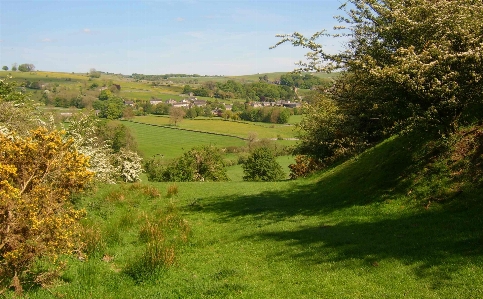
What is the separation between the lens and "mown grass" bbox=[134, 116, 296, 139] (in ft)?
307

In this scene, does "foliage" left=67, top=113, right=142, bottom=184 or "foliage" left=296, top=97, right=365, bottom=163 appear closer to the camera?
"foliage" left=67, top=113, right=142, bottom=184

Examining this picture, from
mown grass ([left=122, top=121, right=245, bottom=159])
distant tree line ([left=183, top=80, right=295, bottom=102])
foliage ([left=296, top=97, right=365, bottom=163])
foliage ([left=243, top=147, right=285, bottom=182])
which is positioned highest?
distant tree line ([left=183, top=80, right=295, bottom=102])

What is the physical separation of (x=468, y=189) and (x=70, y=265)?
13.0m

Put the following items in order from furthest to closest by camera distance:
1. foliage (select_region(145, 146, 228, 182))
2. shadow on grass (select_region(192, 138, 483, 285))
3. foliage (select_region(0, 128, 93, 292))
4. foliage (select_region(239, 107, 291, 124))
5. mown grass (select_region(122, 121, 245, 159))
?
foliage (select_region(239, 107, 291, 124)) → mown grass (select_region(122, 121, 245, 159)) → foliage (select_region(145, 146, 228, 182)) → shadow on grass (select_region(192, 138, 483, 285)) → foliage (select_region(0, 128, 93, 292))

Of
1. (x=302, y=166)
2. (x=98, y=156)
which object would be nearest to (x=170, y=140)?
(x=302, y=166)

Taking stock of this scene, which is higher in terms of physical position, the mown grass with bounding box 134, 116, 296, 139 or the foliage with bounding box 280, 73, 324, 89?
the foliage with bounding box 280, 73, 324, 89

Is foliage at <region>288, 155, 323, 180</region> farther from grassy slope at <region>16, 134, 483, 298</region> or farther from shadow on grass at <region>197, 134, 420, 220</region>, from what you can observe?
grassy slope at <region>16, 134, 483, 298</region>

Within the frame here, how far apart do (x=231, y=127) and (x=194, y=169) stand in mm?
59606

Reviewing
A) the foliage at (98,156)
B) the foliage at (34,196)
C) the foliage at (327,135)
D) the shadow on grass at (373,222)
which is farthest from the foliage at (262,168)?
the foliage at (34,196)

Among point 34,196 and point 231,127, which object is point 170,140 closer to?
point 231,127

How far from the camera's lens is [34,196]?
317 inches

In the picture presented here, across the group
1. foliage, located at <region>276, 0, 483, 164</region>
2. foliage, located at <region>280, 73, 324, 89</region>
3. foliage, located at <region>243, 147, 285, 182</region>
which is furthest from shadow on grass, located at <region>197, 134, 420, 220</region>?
foliage, located at <region>243, 147, 285, 182</region>

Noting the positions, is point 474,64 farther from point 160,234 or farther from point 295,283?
point 160,234

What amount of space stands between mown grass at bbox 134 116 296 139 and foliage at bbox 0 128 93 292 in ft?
266
